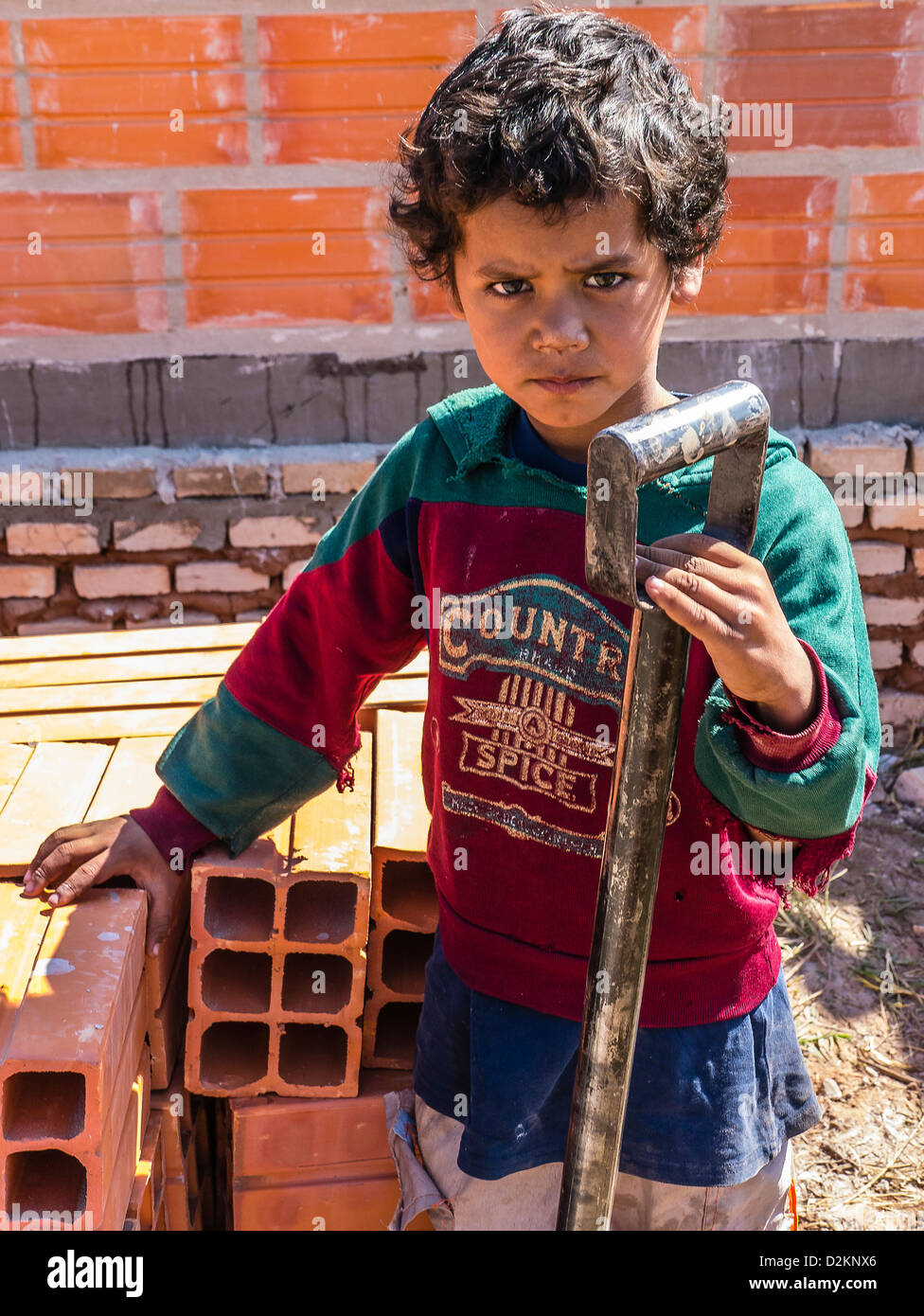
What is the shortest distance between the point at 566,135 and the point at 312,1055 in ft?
4.90

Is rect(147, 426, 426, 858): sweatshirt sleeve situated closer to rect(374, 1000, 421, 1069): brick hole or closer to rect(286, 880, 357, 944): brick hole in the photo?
rect(286, 880, 357, 944): brick hole

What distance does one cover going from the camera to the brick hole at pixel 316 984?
78.8 inches

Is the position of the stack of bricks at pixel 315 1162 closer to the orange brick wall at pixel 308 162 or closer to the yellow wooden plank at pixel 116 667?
the yellow wooden plank at pixel 116 667

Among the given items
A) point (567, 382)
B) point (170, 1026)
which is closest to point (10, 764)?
point (170, 1026)

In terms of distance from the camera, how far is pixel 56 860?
72.7 inches

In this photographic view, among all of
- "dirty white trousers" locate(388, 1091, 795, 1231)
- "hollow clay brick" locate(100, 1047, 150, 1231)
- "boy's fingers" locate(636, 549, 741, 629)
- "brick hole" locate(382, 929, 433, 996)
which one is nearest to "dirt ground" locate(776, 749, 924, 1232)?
"dirty white trousers" locate(388, 1091, 795, 1231)

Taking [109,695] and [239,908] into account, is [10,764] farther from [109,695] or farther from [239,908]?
[239,908]

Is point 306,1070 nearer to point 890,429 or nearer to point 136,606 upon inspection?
point 136,606

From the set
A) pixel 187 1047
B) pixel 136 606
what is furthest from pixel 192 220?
pixel 187 1047

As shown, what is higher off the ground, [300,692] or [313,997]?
[300,692]

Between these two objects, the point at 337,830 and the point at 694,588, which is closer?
the point at 694,588

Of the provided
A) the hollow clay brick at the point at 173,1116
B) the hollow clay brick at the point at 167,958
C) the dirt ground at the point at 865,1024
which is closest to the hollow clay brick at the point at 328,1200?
the hollow clay brick at the point at 173,1116

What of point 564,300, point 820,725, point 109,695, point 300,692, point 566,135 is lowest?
point 109,695

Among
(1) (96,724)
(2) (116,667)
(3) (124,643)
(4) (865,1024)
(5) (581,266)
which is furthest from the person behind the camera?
(4) (865,1024)
